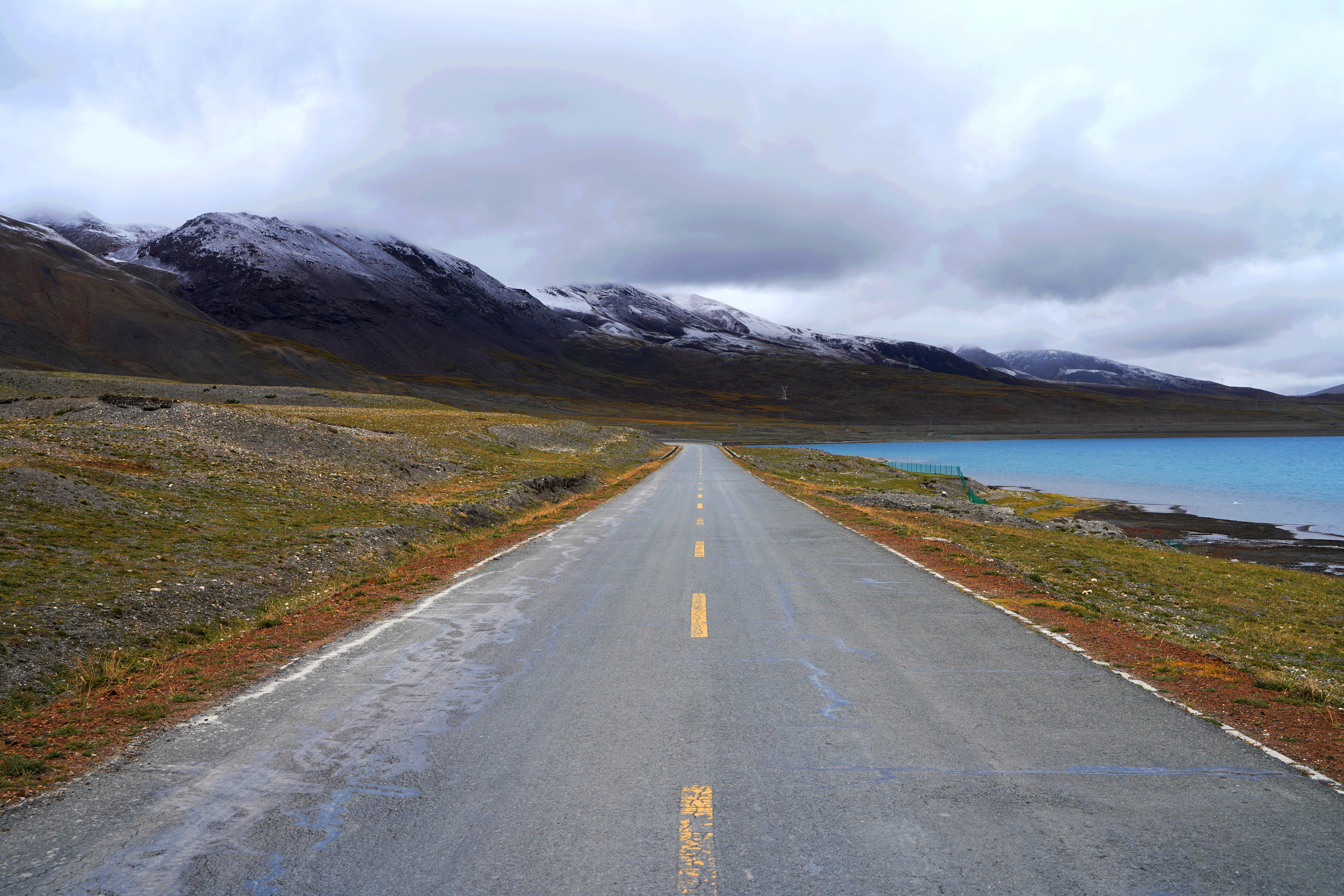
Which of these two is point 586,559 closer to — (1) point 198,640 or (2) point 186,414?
(1) point 198,640

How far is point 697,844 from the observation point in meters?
4.13

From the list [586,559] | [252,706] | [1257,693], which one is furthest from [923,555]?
[252,706]

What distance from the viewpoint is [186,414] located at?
1169 inches

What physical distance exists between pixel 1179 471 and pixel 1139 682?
299 ft

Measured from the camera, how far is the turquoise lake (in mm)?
48156

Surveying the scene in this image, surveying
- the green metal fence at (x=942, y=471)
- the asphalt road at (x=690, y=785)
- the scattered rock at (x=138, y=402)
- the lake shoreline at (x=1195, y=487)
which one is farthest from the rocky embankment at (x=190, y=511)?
the lake shoreline at (x=1195, y=487)

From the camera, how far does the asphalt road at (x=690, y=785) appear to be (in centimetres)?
390

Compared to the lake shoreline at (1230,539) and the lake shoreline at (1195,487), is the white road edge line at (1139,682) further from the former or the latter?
the lake shoreline at (1195,487)

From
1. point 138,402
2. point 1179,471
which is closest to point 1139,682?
point 138,402

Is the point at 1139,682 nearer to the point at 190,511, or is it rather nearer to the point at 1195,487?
the point at 190,511

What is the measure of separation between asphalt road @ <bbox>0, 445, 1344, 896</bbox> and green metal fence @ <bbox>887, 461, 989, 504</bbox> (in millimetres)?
37066

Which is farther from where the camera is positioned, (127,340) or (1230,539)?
(127,340)

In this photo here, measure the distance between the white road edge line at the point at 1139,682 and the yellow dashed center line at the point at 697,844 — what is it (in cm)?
436

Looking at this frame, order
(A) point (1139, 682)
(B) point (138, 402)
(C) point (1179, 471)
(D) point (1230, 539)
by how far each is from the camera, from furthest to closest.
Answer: (C) point (1179, 471) < (D) point (1230, 539) < (B) point (138, 402) < (A) point (1139, 682)
